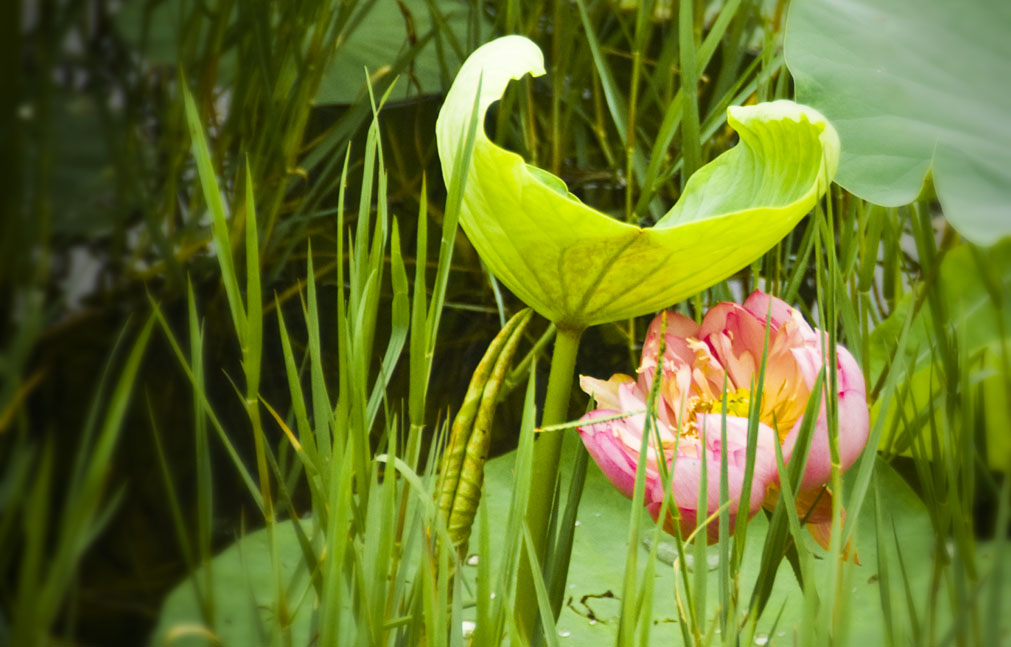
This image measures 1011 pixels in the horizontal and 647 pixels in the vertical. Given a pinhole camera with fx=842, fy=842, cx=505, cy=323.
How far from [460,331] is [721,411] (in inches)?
5.5

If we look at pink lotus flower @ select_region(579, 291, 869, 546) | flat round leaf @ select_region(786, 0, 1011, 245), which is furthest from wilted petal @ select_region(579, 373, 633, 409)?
flat round leaf @ select_region(786, 0, 1011, 245)

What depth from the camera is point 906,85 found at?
40cm

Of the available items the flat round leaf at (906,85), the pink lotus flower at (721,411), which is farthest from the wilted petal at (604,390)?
the flat round leaf at (906,85)

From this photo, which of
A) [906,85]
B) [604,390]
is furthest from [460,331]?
[906,85]

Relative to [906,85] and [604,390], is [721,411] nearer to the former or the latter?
[604,390]

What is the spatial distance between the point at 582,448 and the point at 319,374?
0.10m

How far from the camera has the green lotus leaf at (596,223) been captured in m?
0.26

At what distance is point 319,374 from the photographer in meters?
0.27

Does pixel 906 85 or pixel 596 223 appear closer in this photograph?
pixel 596 223

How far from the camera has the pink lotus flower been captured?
0.94 ft

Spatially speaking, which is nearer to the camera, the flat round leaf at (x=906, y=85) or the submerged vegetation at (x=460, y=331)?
the submerged vegetation at (x=460, y=331)

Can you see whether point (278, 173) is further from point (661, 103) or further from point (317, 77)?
point (661, 103)

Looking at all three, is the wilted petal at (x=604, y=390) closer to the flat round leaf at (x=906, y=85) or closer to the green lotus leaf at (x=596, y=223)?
the green lotus leaf at (x=596, y=223)

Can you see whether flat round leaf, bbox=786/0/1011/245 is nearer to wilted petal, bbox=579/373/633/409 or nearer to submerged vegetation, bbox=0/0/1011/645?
submerged vegetation, bbox=0/0/1011/645
